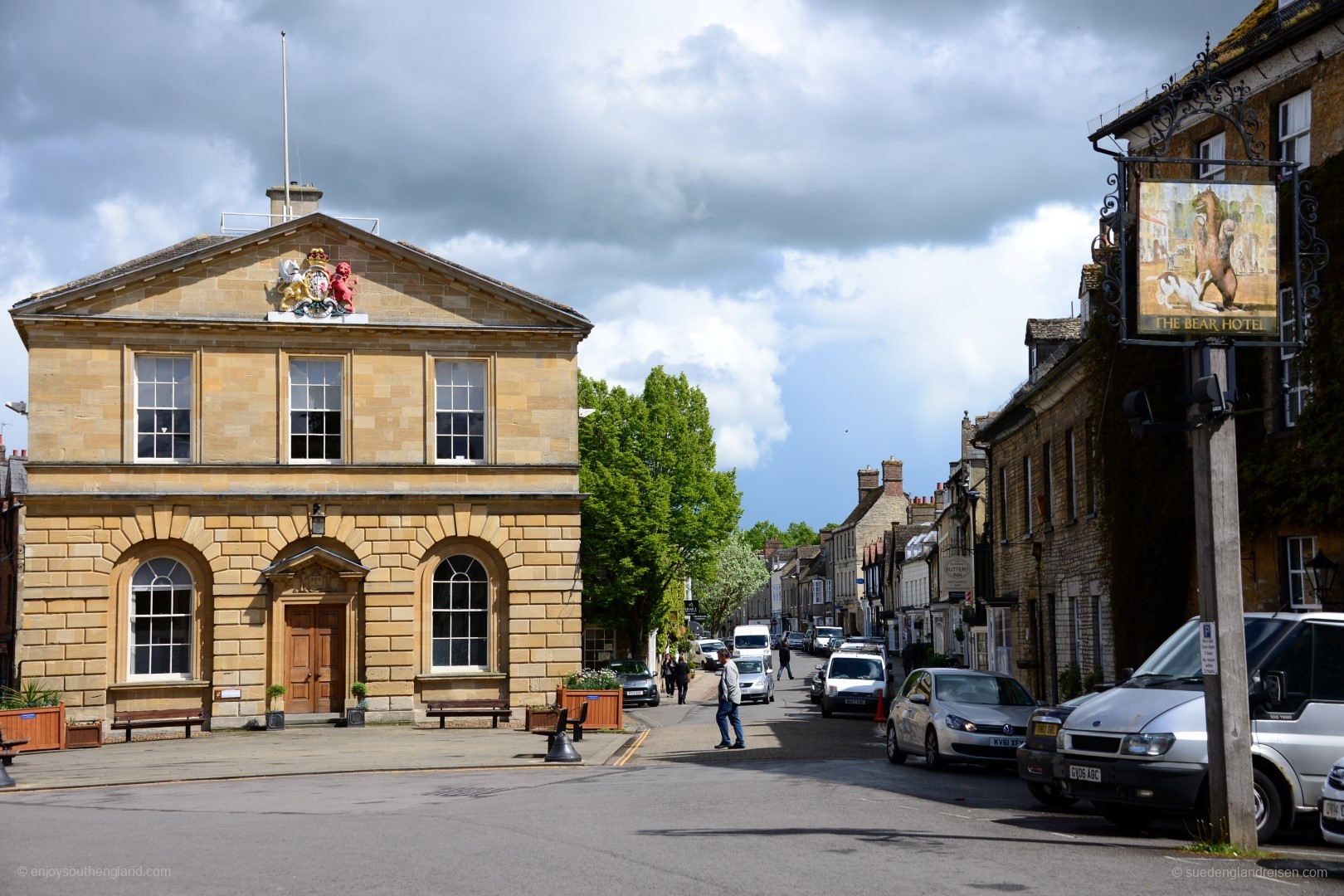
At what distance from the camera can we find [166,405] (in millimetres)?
30188

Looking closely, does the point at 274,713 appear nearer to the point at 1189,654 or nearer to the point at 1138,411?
the point at 1189,654

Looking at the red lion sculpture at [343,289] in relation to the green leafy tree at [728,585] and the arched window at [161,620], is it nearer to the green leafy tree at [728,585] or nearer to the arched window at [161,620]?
the arched window at [161,620]

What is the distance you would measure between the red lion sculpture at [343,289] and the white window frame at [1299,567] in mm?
19799

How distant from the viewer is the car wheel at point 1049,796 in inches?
580

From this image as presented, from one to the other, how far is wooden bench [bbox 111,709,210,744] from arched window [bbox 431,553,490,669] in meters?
5.08

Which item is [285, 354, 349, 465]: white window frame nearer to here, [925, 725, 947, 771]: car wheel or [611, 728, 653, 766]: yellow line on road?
[611, 728, 653, 766]: yellow line on road

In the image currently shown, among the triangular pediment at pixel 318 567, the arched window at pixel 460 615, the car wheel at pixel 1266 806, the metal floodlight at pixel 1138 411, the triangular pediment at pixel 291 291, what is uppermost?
the triangular pediment at pixel 291 291

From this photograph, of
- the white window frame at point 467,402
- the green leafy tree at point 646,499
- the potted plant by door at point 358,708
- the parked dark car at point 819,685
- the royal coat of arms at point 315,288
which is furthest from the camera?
the green leafy tree at point 646,499

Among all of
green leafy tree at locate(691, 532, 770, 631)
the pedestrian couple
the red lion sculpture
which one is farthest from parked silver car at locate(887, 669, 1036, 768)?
green leafy tree at locate(691, 532, 770, 631)

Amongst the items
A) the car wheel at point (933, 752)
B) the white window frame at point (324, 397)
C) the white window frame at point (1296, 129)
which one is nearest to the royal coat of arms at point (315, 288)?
the white window frame at point (324, 397)

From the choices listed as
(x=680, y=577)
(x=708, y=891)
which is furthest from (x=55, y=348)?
(x=680, y=577)

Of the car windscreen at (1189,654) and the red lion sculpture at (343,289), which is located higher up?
the red lion sculpture at (343,289)

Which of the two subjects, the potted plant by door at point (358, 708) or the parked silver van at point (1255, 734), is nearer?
the parked silver van at point (1255, 734)

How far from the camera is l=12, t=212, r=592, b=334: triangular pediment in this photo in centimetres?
2991
